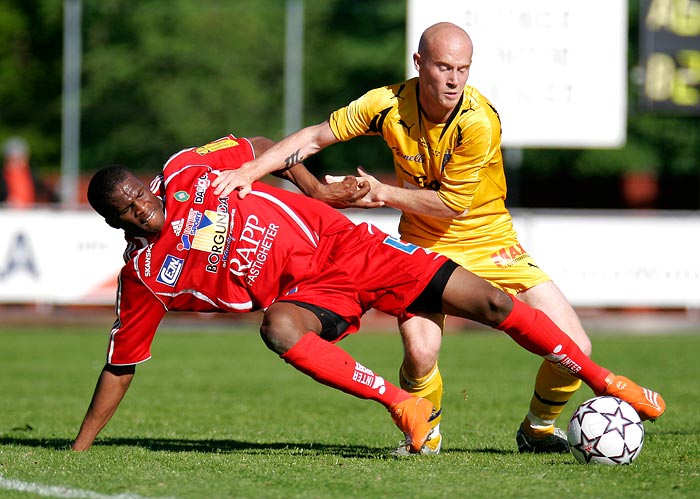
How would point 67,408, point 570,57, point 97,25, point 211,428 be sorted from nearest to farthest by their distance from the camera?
point 211,428, point 67,408, point 570,57, point 97,25

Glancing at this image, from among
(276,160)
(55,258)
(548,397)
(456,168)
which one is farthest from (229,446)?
(55,258)

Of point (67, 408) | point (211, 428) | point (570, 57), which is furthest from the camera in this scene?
point (570, 57)

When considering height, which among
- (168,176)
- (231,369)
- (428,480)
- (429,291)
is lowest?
(231,369)

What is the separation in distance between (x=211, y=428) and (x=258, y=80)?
34.4m

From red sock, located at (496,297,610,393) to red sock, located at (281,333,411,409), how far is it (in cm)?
76

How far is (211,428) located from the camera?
8.27 metres

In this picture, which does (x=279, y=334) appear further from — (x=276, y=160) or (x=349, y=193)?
(x=276, y=160)

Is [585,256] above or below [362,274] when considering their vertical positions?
below

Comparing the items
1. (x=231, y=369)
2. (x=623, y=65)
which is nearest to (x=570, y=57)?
(x=623, y=65)

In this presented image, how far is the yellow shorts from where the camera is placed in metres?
6.85

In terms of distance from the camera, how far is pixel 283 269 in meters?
6.28

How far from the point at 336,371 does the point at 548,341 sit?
121cm

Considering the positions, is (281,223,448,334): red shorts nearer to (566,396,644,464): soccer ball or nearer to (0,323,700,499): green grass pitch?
(0,323,700,499): green grass pitch

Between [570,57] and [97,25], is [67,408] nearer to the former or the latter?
[570,57]
